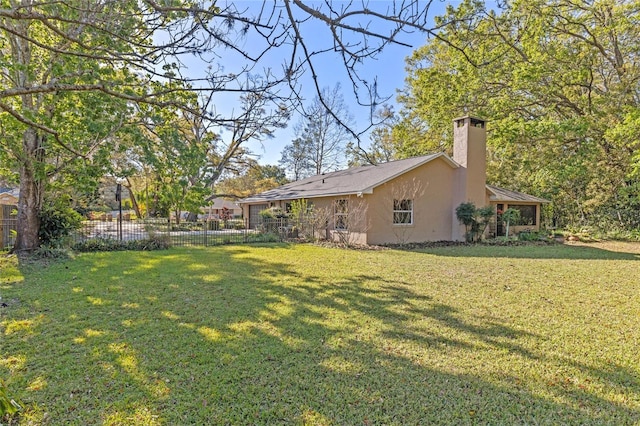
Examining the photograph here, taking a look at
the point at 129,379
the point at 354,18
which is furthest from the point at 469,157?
the point at 129,379

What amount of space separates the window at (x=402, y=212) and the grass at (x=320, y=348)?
23.2 feet

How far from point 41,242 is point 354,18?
41.8ft

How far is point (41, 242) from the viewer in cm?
1108

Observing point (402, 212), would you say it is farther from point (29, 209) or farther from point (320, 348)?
point (29, 209)

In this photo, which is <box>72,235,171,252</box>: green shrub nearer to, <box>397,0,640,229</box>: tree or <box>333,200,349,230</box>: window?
<box>333,200,349,230</box>: window

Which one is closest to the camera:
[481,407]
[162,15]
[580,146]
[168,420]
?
[168,420]

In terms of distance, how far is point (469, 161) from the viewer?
15.7 metres

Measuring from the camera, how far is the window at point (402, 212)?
49.3ft

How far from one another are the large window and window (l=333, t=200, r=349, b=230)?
11.1 metres

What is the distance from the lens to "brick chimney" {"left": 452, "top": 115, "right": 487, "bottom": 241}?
15.6 metres

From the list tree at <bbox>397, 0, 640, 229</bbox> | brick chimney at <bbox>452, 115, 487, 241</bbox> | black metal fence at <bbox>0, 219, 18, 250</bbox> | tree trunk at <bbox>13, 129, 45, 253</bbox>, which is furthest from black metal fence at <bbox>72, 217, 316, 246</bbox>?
tree at <bbox>397, 0, 640, 229</bbox>

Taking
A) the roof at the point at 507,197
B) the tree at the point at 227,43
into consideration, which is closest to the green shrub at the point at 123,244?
the tree at the point at 227,43

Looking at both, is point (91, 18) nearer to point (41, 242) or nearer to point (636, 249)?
point (41, 242)

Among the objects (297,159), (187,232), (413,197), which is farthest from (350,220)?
(297,159)
